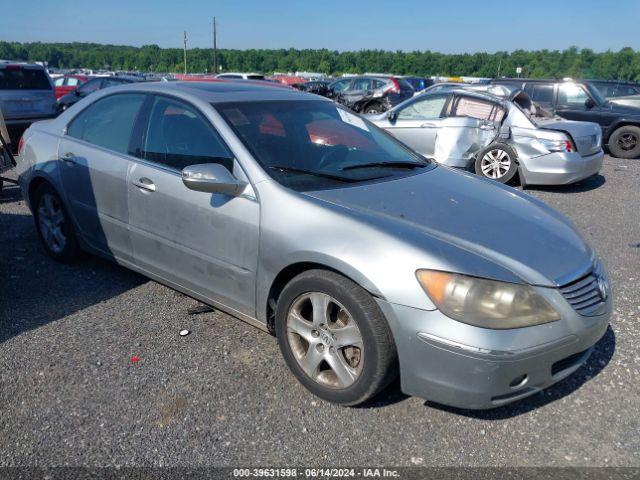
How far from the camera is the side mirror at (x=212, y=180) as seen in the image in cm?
306

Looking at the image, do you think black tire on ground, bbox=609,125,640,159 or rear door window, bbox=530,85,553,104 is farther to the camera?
rear door window, bbox=530,85,553,104

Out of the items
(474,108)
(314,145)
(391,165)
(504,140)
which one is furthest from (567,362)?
(474,108)

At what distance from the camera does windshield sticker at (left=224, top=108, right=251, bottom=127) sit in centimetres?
340

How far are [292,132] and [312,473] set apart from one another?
2049 mm

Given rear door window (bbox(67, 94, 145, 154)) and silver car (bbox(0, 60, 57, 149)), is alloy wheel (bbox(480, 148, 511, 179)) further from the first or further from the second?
silver car (bbox(0, 60, 57, 149))

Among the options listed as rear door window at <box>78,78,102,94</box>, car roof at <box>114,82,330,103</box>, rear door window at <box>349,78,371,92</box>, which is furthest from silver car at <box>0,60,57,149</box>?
rear door window at <box>349,78,371,92</box>

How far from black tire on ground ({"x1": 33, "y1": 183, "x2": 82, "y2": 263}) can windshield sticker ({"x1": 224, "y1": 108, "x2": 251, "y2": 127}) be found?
1850 mm

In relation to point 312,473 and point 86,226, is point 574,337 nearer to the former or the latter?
point 312,473

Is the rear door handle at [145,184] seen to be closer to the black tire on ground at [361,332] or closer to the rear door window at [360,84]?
the black tire on ground at [361,332]

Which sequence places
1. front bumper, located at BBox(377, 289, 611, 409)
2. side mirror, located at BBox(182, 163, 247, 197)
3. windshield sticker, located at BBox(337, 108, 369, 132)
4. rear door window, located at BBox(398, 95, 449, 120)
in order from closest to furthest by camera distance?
front bumper, located at BBox(377, 289, 611, 409), side mirror, located at BBox(182, 163, 247, 197), windshield sticker, located at BBox(337, 108, 369, 132), rear door window, located at BBox(398, 95, 449, 120)

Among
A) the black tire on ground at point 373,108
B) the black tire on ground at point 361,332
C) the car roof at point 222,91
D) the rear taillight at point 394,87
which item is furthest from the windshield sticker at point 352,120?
the rear taillight at point 394,87

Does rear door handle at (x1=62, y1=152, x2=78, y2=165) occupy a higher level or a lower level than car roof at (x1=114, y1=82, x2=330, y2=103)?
lower

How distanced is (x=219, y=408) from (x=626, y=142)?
11.9 m

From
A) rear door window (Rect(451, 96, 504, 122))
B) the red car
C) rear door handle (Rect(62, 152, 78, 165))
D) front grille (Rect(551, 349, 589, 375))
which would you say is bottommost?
the red car
